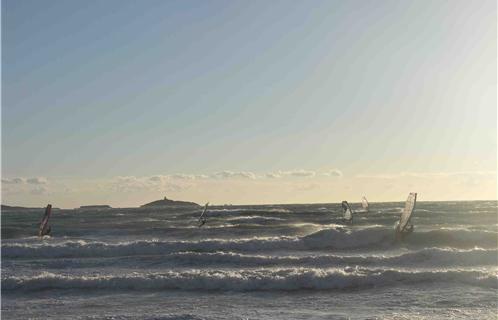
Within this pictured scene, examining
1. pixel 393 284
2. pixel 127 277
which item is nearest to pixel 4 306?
pixel 127 277

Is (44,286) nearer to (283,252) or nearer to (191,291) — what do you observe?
(191,291)

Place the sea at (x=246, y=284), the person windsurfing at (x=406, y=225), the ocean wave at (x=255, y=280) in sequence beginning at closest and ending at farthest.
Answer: the sea at (x=246, y=284), the ocean wave at (x=255, y=280), the person windsurfing at (x=406, y=225)

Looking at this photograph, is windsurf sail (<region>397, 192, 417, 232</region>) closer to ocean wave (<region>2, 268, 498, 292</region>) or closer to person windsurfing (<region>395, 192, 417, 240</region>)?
person windsurfing (<region>395, 192, 417, 240</region>)

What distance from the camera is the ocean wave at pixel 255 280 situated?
599 inches

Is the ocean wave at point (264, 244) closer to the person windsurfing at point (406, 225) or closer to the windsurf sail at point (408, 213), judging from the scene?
the person windsurfing at point (406, 225)

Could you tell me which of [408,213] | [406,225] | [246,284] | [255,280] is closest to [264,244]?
[406,225]

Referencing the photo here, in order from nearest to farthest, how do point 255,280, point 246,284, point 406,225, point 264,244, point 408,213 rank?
point 246,284 → point 255,280 → point 264,244 → point 406,225 → point 408,213

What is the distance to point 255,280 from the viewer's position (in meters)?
15.4

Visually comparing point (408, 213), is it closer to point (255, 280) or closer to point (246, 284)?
point (255, 280)

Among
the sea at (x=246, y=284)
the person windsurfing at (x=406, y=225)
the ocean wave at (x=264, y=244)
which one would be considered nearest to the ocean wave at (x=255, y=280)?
the sea at (x=246, y=284)

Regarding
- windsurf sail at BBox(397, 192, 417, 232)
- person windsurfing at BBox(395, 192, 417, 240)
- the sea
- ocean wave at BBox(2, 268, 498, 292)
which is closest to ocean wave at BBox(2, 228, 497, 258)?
the sea

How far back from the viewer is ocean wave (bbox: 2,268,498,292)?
49.9ft

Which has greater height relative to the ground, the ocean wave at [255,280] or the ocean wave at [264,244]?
the ocean wave at [264,244]

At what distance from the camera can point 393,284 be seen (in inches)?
599
